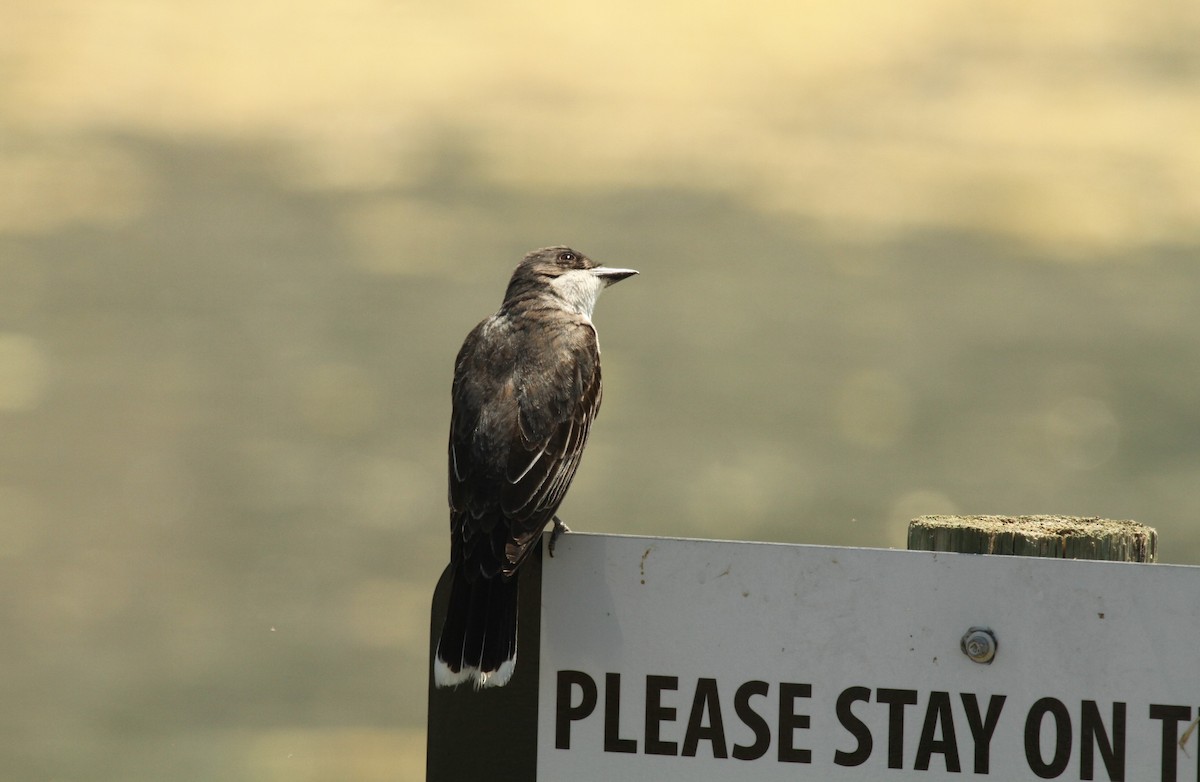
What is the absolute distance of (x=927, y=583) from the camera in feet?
8.35

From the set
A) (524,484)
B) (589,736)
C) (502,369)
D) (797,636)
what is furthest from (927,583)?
(502,369)

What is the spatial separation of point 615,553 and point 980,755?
0.80 metres

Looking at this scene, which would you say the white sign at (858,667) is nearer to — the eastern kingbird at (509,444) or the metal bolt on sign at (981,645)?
the metal bolt on sign at (981,645)

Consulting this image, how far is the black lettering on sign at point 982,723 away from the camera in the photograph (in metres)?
2.49

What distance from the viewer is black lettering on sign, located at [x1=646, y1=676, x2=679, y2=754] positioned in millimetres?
2590

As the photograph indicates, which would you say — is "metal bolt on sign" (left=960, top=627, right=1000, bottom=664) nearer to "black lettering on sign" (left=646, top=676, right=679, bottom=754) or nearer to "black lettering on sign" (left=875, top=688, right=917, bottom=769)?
"black lettering on sign" (left=875, top=688, right=917, bottom=769)

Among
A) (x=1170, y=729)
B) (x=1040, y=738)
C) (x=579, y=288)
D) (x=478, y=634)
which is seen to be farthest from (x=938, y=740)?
(x=579, y=288)

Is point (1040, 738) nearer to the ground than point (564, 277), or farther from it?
nearer to the ground

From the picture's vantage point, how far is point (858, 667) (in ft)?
8.37

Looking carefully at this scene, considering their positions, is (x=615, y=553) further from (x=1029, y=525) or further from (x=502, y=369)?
(x=502, y=369)

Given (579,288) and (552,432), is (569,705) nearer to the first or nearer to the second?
(552,432)

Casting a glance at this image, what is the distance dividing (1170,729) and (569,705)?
1146 millimetres

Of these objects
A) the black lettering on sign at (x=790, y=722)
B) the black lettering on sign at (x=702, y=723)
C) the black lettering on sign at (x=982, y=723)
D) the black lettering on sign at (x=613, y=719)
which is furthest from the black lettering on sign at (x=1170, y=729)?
the black lettering on sign at (x=613, y=719)

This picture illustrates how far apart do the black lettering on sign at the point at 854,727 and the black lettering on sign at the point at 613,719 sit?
0.41 meters
